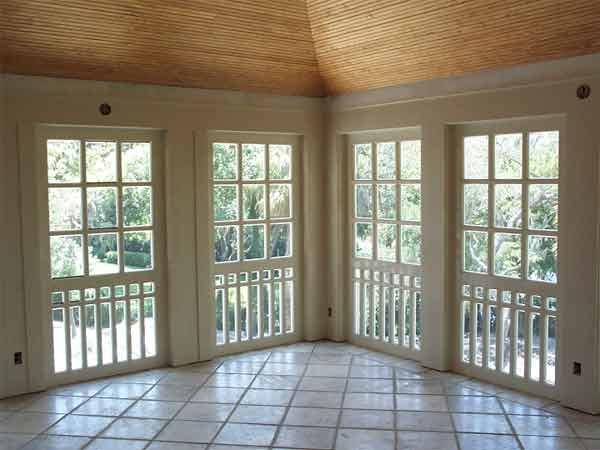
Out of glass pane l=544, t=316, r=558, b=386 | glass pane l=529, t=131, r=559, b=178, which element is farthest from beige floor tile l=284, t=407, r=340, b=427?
glass pane l=529, t=131, r=559, b=178

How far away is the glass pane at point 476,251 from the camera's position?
5.18m

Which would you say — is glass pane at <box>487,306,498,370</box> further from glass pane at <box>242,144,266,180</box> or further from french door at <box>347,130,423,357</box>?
glass pane at <box>242,144,266,180</box>

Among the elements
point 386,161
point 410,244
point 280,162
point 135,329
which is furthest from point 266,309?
point 386,161

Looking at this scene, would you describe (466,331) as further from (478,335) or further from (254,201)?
(254,201)

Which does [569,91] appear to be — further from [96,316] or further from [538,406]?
[96,316]

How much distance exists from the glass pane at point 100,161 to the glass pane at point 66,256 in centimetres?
50

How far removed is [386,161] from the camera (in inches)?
233

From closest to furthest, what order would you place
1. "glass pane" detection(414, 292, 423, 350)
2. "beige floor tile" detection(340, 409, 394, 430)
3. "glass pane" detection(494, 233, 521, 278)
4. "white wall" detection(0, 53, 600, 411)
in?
"beige floor tile" detection(340, 409, 394, 430) → "white wall" detection(0, 53, 600, 411) → "glass pane" detection(494, 233, 521, 278) → "glass pane" detection(414, 292, 423, 350)

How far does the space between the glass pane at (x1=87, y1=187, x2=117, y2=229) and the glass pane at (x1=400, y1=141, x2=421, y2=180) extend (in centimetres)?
245

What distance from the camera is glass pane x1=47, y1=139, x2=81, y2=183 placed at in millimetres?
5074

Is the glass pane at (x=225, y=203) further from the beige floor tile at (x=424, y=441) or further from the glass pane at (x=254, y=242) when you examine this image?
the beige floor tile at (x=424, y=441)

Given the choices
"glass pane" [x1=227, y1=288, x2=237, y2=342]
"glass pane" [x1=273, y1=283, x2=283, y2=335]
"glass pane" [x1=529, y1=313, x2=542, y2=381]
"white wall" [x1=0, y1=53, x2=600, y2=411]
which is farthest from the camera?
"glass pane" [x1=273, y1=283, x2=283, y2=335]

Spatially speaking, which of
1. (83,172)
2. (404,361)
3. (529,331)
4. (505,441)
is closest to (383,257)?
(404,361)

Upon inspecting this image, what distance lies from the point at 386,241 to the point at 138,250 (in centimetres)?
220
